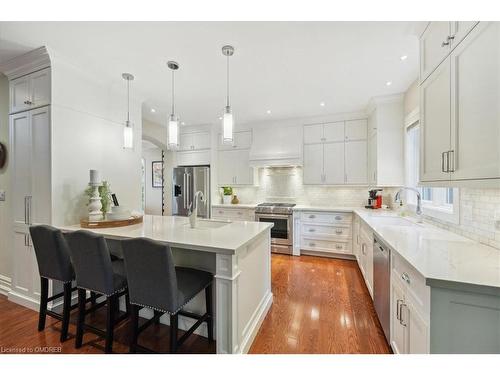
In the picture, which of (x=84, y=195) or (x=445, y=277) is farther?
(x=84, y=195)

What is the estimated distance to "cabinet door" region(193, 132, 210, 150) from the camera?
478cm

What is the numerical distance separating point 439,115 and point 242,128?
364 cm

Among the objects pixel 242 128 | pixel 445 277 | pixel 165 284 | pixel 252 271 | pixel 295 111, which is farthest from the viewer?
pixel 242 128

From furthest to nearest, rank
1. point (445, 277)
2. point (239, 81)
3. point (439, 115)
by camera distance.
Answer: point (239, 81) < point (439, 115) < point (445, 277)

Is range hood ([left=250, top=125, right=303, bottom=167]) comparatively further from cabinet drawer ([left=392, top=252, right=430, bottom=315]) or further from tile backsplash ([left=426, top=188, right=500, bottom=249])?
cabinet drawer ([left=392, top=252, right=430, bottom=315])

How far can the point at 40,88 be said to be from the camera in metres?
2.19

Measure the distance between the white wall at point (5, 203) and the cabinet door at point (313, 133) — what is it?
4.37 metres

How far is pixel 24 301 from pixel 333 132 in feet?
16.1

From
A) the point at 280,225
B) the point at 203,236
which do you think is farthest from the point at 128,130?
the point at 280,225

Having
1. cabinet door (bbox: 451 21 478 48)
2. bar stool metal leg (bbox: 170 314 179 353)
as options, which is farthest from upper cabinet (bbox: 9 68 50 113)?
cabinet door (bbox: 451 21 478 48)

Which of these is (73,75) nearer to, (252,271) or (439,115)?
(252,271)

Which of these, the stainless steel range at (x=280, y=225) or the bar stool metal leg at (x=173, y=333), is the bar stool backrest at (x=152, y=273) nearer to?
the bar stool metal leg at (x=173, y=333)

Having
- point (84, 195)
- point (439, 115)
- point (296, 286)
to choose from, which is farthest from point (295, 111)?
point (84, 195)

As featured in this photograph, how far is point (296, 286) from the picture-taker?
2768 millimetres
